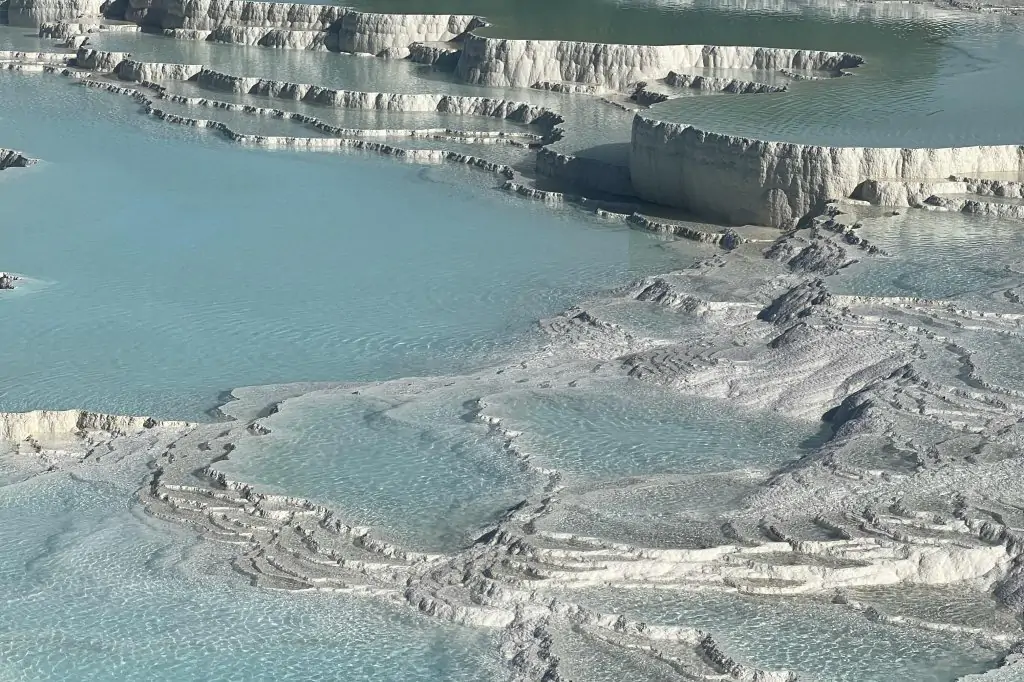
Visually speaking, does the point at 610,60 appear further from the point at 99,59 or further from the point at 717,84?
the point at 99,59

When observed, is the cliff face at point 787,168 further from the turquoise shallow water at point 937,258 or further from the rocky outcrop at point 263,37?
the rocky outcrop at point 263,37

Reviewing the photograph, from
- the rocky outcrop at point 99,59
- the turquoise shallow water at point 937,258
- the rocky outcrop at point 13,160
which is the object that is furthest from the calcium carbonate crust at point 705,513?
the rocky outcrop at point 99,59

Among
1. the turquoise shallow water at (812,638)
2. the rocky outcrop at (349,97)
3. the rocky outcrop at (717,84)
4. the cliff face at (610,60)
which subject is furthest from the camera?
the cliff face at (610,60)

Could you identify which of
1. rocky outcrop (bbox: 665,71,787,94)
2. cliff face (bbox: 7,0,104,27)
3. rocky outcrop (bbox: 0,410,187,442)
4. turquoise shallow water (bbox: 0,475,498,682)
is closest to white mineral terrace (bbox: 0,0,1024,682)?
rocky outcrop (bbox: 0,410,187,442)

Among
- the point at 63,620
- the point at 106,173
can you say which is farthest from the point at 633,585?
the point at 106,173

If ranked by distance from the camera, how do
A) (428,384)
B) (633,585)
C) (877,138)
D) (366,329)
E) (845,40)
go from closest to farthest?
(633,585) → (428,384) → (366,329) → (877,138) → (845,40)

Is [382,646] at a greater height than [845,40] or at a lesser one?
lesser

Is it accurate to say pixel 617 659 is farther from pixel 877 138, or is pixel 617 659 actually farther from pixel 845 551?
pixel 877 138
